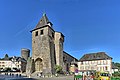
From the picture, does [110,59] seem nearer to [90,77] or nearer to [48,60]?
[48,60]

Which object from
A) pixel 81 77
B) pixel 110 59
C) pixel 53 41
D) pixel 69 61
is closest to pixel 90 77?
pixel 81 77

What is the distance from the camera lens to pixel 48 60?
52500 mm

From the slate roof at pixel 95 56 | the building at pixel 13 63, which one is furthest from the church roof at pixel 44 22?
the building at pixel 13 63

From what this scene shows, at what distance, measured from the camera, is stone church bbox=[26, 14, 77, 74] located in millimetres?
52844

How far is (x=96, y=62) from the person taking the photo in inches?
2633

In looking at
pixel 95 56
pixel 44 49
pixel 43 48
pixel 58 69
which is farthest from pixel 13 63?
pixel 58 69

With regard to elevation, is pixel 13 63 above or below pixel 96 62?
below

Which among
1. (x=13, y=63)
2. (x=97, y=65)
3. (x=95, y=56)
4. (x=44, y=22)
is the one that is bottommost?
(x=13, y=63)

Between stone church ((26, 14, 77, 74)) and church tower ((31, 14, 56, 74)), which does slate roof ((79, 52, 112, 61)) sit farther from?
church tower ((31, 14, 56, 74))

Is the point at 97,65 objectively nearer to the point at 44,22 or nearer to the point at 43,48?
the point at 43,48

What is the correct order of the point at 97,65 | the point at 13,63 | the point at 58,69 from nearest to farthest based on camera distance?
the point at 58,69 < the point at 97,65 < the point at 13,63

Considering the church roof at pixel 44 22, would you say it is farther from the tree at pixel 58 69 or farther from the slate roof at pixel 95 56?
the slate roof at pixel 95 56

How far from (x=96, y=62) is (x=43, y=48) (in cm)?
2354

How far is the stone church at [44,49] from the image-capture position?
173 feet
